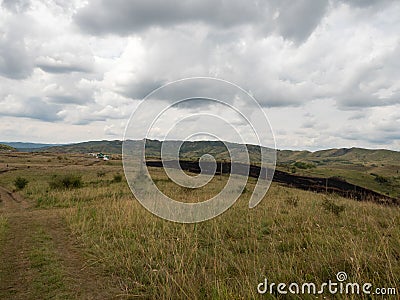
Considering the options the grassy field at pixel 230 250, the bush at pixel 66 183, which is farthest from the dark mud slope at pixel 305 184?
the bush at pixel 66 183

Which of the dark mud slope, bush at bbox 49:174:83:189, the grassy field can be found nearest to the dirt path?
the grassy field

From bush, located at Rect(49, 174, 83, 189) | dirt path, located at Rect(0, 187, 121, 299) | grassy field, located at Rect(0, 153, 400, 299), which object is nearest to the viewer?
grassy field, located at Rect(0, 153, 400, 299)

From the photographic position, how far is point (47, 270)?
5715 millimetres

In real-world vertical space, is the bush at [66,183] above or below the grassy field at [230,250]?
below

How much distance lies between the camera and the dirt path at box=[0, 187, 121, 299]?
484 centimetres

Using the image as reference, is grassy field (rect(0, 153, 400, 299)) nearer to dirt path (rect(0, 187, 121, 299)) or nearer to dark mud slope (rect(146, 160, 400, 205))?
dirt path (rect(0, 187, 121, 299))

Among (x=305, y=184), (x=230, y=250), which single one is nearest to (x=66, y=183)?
(x=230, y=250)

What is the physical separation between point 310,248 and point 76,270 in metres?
4.69

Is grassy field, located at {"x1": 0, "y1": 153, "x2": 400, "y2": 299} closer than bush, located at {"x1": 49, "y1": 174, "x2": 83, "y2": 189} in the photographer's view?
Yes

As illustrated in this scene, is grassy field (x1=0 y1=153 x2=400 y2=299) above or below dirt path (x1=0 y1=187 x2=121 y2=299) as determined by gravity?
above

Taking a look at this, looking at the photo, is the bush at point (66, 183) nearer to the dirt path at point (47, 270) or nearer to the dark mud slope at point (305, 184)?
the dark mud slope at point (305, 184)

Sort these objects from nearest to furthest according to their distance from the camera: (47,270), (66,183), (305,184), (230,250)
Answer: (47,270) → (230,250) → (66,183) → (305,184)

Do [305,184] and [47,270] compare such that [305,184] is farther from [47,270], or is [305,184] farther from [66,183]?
[47,270]

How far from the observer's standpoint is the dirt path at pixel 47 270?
15.9 feet
